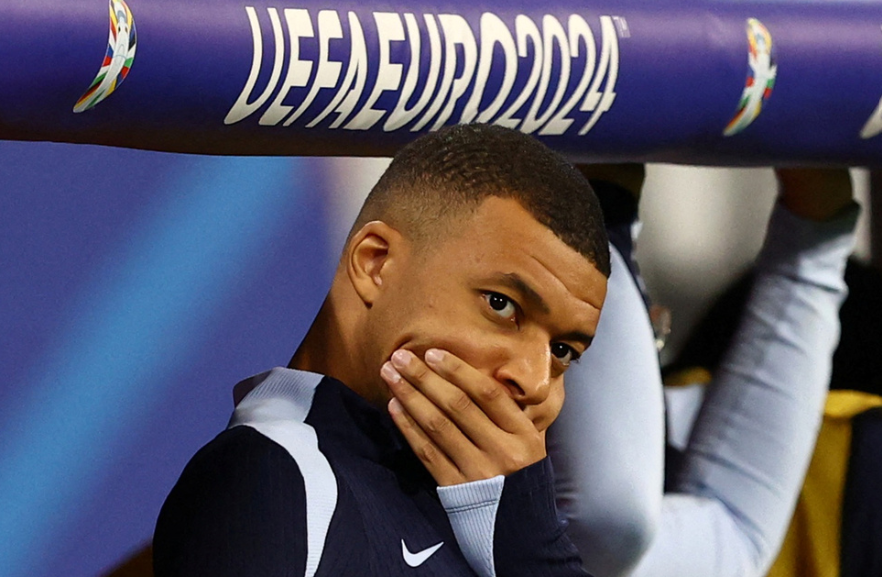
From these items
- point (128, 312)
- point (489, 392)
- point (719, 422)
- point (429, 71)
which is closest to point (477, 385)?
point (489, 392)

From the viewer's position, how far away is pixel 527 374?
0.85 meters

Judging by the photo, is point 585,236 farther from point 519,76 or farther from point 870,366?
point 870,366

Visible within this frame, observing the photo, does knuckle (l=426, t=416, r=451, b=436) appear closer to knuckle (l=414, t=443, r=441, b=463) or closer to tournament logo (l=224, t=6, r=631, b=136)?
knuckle (l=414, t=443, r=441, b=463)

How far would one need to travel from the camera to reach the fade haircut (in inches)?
33.8

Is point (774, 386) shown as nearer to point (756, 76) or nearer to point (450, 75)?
point (756, 76)

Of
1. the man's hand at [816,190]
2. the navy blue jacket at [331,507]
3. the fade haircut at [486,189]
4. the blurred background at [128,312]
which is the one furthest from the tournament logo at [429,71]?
the man's hand at [816,190]

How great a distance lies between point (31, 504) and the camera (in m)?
1.15

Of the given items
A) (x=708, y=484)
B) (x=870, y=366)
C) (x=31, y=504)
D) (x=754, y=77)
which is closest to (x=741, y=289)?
(x=870, y=366)

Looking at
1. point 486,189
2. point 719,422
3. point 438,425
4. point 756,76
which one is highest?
point 756,76

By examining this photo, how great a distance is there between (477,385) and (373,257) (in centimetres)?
11

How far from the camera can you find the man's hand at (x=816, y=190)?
1.56m

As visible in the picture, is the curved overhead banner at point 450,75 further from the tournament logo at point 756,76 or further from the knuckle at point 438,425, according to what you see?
the knuckle at point 438,425

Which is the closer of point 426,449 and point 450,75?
point 426,449

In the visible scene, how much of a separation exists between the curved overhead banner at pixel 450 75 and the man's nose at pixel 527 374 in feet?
0.86
